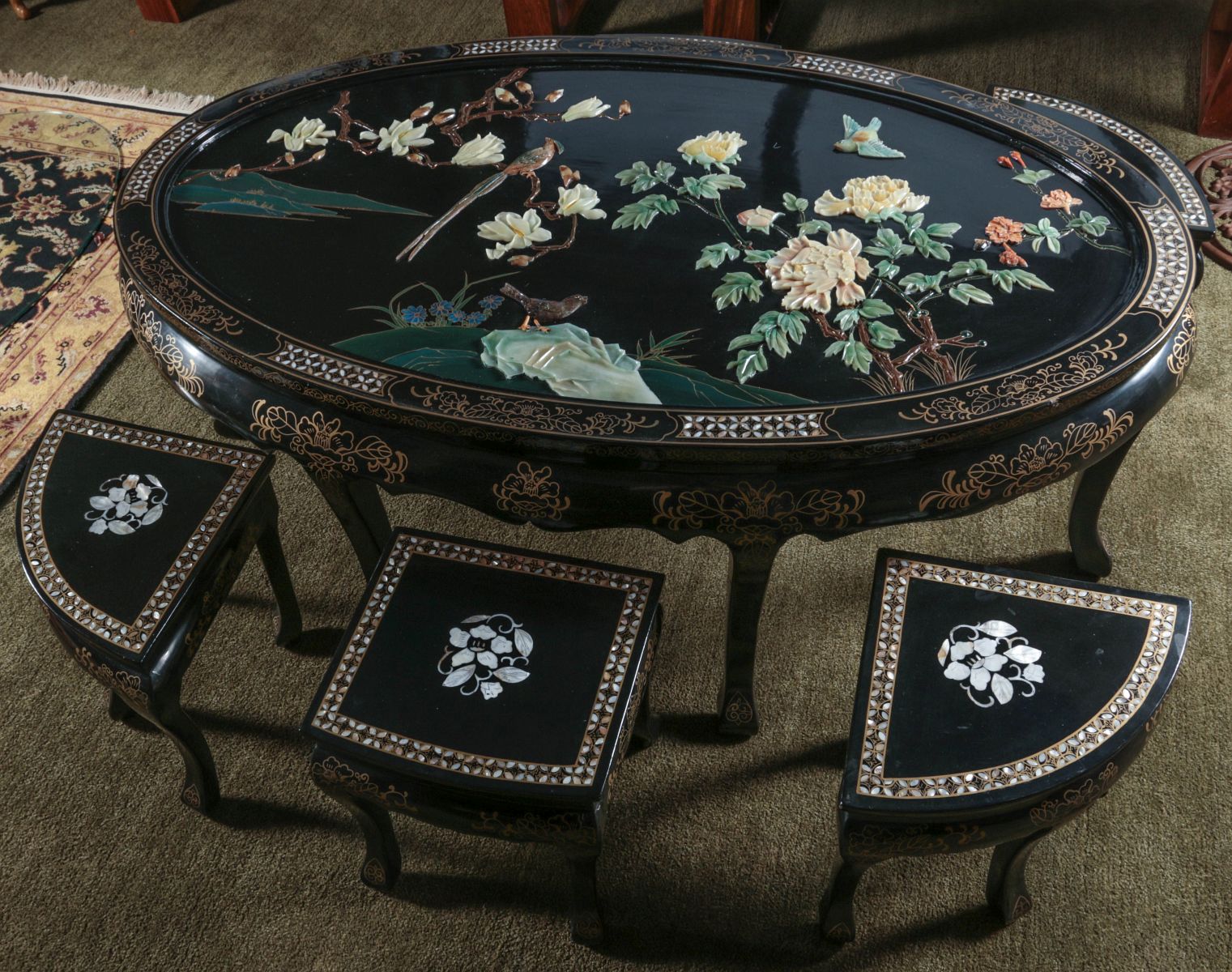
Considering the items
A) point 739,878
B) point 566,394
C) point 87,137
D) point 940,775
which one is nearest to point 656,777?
point 739,878

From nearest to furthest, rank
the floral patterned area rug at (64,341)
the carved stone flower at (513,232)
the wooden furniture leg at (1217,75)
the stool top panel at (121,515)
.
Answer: the stool top panel at (121,515) → the carved stone flower at (513,232) → the floral patterned area rug at (64,341) → the wooden furniture leg at (1217,75)

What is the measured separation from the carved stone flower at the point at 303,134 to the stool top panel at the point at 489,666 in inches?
29.0

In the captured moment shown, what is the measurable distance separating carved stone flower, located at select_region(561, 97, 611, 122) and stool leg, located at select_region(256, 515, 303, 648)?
0.83m

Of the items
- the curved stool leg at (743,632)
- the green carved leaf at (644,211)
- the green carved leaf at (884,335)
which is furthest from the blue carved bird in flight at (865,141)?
the curved stool leg at (743,632)

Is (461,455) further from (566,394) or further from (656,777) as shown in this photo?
(656,777)

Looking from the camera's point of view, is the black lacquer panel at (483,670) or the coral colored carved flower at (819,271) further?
the coral colored carved flower at (819,271)

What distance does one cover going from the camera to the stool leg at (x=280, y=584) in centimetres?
164

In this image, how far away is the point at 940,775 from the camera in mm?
1177

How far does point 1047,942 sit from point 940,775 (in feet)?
1.58

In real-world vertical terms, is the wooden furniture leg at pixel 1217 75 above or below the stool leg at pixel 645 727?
above

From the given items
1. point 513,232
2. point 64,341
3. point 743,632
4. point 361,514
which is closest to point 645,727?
point 743,632

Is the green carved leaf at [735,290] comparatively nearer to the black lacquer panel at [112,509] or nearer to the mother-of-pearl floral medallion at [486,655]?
the mother-of-pearl floral medallion at [486,655]

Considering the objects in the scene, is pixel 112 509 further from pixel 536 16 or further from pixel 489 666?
pixel 536 16

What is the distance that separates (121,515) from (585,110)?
0.98 meters
